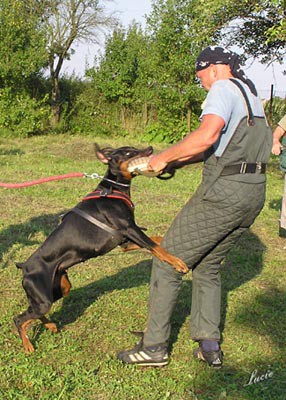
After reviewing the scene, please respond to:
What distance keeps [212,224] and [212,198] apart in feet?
0.56

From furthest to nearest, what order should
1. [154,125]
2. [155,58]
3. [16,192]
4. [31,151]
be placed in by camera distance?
[154,125] → [155,58] → [31,151] → [16,192]

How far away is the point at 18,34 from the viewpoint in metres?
17.5

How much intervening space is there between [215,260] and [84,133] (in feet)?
53.9

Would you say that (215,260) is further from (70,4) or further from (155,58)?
(70,4)

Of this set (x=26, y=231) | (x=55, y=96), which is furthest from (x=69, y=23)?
(x=26, y=231)

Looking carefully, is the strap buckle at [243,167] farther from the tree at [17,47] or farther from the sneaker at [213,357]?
the tree at [17,47]

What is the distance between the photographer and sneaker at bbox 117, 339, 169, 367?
344cm

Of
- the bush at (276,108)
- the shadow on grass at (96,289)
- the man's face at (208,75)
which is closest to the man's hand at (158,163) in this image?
the man's face at (208,75)

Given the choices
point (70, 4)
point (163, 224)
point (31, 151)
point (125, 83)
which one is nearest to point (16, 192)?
point (163, 224)

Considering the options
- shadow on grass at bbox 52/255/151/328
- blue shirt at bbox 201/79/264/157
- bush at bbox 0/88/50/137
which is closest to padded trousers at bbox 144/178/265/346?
blue shirt at bbox 201/79/264/157

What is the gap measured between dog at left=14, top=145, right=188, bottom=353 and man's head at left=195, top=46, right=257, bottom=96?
0.69 metres

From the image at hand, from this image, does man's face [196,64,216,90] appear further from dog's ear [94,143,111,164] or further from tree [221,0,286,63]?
A: tree [221,0,286,63]

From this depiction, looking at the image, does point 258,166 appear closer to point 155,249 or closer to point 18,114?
point 155,249
